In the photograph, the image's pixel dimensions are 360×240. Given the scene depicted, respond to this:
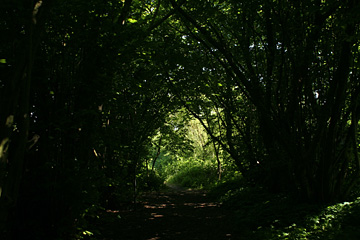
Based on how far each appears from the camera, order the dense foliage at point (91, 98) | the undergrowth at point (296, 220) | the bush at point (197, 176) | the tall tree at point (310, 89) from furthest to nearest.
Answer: the bush at point (197, 176) < the tall tree at point (310, 89) < the undergrowth at point (296, 220) < the dense foliage at point (91, 98)

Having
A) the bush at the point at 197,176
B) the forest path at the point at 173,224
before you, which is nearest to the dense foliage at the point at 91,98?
the forest path at the point at 173,224

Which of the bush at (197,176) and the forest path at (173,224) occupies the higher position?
the bush at (197,176)

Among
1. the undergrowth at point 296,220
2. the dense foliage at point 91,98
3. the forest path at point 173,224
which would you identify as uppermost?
the dense foliage at point 91,98

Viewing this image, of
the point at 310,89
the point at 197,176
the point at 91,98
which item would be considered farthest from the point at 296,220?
the point at 197,176

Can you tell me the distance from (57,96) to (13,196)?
1.80 metres

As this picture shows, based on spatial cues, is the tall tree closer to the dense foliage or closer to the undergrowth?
the dense foliage

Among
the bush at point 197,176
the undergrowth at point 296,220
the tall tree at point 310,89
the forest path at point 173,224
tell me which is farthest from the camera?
the bush at point 197,176

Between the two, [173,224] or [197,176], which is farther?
[197,176]

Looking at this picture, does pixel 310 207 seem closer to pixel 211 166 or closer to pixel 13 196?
pixel 13 196

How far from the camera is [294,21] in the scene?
207 inches

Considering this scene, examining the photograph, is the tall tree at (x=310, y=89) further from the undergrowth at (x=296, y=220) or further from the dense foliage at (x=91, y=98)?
the undergrowth at (x=296, y=220)

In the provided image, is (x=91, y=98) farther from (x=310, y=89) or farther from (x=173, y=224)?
(x=310, y=89)

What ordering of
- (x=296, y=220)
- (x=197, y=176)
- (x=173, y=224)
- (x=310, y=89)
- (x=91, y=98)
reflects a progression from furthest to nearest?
(x=197, y=176), (x=173, y=224), (x=310, y=89), (x=296, y=220), (x=91, y=98)

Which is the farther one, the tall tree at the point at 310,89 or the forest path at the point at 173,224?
the forest path at the point at 173,224
